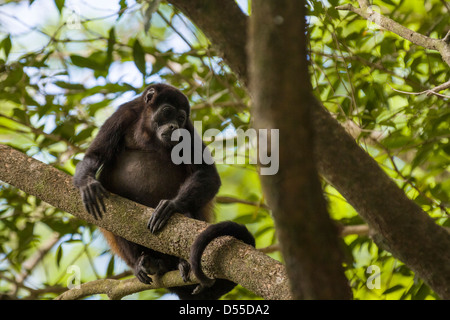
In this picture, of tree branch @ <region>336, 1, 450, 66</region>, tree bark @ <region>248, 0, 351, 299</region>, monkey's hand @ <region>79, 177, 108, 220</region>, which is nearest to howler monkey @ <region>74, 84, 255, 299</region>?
monkey's hand @ <region>79, 177, 108, 220</region>

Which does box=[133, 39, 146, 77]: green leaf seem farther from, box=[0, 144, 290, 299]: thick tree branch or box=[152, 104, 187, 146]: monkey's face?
box=[0, 144, 290, 299]: thick tree branch

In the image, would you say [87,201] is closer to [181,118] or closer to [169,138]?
[169,138]

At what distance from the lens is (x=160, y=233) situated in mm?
2938

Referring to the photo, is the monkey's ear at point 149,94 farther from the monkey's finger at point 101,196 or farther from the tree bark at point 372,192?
the tree bark at point 372,192

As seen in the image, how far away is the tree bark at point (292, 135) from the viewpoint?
4.40 feet

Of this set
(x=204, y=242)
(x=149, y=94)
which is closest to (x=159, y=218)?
(x=204, y=242)

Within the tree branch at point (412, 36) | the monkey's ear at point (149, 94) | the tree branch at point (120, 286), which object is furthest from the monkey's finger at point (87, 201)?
the tree branch at point (412, 36)

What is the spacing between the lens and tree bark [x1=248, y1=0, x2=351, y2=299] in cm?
134

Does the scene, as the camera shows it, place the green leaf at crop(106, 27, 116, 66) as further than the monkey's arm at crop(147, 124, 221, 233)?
Yes

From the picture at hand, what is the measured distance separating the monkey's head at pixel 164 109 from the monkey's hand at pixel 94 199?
42.2 inches

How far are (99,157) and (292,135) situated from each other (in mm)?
2980

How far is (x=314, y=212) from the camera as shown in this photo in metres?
1.37
